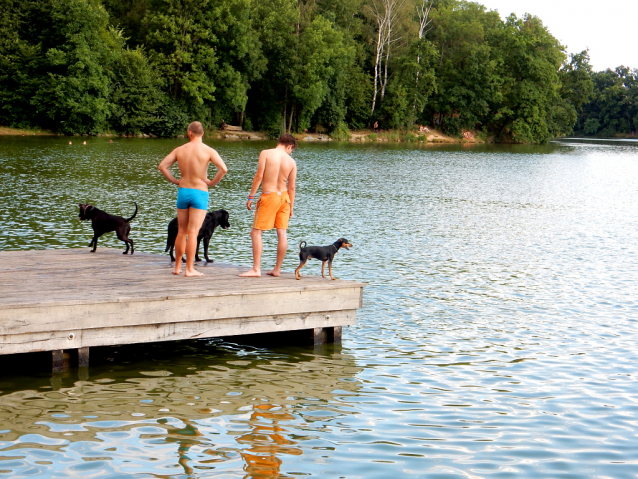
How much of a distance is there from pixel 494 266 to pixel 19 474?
1162cm

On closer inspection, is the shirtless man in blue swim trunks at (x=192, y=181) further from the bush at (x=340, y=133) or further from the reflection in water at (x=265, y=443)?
the bush at (x=340, y=133)

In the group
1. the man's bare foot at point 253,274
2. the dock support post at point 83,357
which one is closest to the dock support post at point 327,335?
the man's bare foot at point 253,274

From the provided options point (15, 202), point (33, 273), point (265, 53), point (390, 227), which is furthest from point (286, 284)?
point (265, 53)

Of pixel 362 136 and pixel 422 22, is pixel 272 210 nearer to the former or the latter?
pixel 362 136

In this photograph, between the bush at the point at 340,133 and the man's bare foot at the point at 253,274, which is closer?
the man's bare foot at the point at 253,274

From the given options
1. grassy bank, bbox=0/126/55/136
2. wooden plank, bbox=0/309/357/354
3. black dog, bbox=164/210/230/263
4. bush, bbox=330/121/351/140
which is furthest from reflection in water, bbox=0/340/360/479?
bush, bbox=330/121/351/140

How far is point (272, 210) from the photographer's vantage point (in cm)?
924

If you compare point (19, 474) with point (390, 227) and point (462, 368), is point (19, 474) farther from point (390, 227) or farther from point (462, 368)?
point (390, 227)

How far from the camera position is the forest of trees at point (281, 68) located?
182ft

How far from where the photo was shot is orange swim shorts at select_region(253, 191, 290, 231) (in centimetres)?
923

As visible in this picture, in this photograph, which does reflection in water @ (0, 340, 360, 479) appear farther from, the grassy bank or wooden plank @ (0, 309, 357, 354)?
the grassy bank

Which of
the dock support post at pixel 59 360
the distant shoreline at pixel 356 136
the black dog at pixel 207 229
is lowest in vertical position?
the dock support post at pixel 59 360

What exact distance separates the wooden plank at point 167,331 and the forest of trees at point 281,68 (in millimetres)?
50343

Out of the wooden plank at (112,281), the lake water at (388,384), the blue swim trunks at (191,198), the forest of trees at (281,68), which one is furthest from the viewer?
the forest of trees at (281,68)
